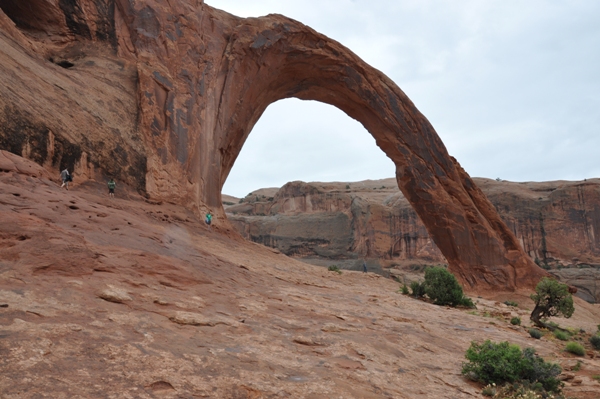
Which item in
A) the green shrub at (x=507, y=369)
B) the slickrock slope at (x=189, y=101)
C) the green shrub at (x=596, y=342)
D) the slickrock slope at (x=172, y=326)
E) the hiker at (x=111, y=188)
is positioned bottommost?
the green shrub at (x=596, y=342)

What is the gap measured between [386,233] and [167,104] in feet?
130

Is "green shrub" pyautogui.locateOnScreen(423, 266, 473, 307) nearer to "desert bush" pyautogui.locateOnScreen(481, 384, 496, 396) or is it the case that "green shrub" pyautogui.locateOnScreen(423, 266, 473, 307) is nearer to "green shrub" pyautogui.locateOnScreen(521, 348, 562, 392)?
"green shrub" pyautogui.locateOnScreen(521, 348, 562, 392)

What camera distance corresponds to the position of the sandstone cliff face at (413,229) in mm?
47781

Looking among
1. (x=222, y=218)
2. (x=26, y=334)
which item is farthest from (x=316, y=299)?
(x=222, y=218)

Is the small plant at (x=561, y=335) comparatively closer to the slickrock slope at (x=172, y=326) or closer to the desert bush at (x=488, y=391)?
the slickrock slope at (x=172, y=326)

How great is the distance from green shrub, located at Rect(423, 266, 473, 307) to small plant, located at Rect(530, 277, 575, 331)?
2.76m

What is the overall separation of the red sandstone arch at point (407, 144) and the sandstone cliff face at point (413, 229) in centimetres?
1443

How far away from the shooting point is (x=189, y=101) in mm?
18875

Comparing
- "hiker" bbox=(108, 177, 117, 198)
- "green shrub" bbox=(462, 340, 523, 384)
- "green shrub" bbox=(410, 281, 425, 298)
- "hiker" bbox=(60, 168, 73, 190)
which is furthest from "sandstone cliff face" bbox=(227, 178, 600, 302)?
"green shrub" bbox=(462, 340, 523, 384)

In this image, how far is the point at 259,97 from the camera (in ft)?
80.8

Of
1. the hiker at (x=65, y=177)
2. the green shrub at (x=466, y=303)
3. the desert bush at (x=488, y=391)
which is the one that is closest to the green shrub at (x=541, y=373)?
the desert bush at (x=488, y=391)

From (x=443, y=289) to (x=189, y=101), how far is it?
13.3 m

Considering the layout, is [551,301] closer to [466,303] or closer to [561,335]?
[561,335]

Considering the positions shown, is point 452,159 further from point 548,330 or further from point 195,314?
point 195,314
